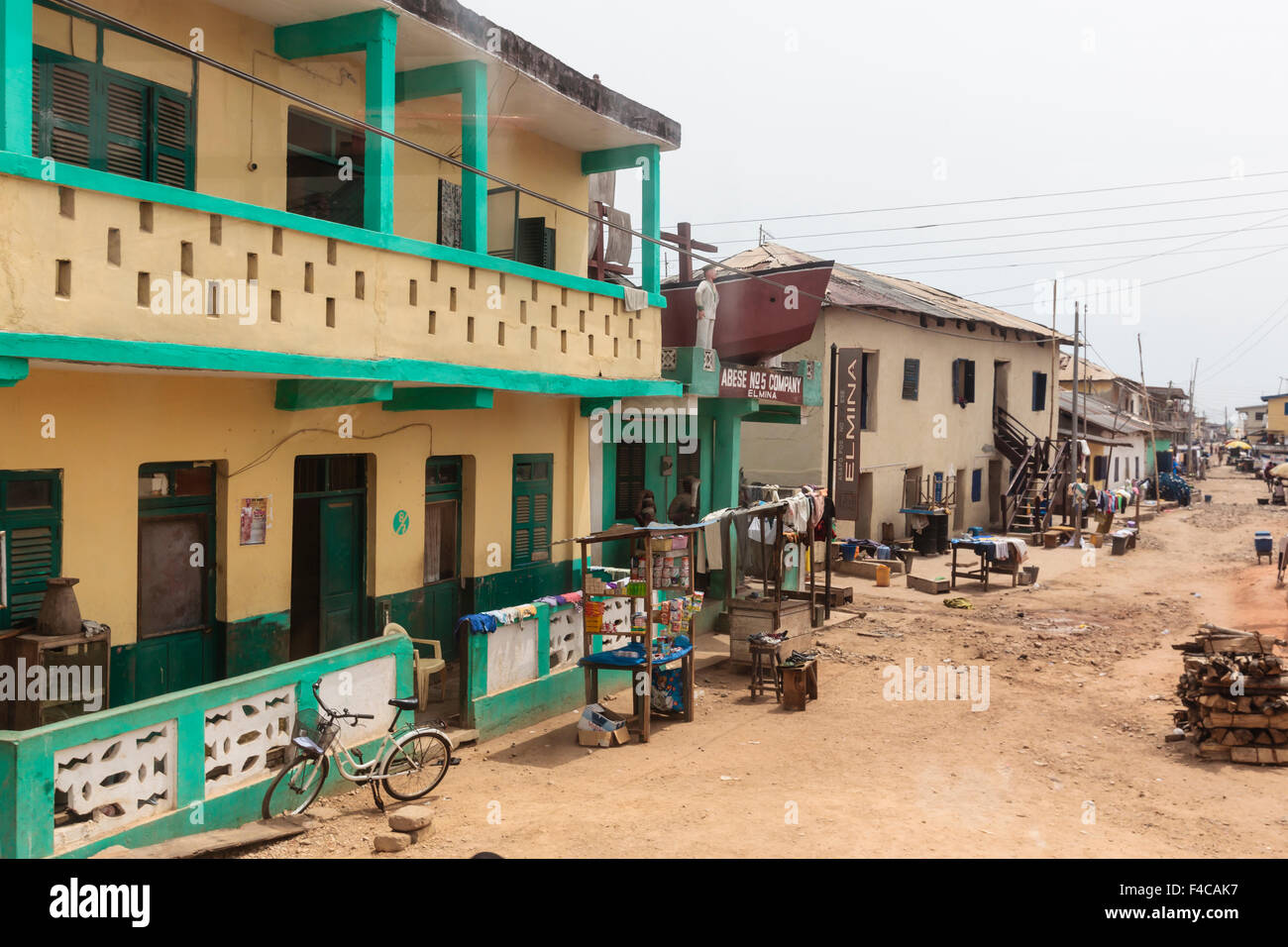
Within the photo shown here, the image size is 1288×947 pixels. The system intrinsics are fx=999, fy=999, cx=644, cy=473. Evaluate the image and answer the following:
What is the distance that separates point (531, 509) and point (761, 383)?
4.92 metres

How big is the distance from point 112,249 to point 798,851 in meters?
6.53

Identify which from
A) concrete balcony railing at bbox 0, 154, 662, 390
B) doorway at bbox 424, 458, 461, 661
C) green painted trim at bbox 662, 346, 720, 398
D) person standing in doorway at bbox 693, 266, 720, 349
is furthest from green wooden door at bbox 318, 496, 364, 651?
person standing in doorway at bbox 693, 266, 720, 349

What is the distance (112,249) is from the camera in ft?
22.2

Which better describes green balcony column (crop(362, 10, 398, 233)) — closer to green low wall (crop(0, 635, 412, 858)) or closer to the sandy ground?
green low wall (crop(0, 635, 412, 858))

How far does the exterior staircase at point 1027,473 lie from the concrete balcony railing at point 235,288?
83.8ft

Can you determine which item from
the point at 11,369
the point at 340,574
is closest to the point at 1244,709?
the point at 340,574

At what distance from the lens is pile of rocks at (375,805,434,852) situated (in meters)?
7.55

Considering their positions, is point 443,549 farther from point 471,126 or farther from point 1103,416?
point 1103,416

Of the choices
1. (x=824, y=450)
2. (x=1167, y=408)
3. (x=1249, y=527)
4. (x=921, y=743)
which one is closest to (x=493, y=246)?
(x=921, y=743)

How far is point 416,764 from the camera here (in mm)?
8922

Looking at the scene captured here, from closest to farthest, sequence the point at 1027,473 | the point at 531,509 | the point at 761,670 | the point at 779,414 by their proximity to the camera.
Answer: the point at 761,670, the point at 531,509, the point at 779,414, the point at 1027,473

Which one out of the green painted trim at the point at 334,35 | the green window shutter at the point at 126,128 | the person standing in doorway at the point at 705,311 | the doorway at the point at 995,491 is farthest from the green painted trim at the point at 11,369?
the doorway at the point at 995,491

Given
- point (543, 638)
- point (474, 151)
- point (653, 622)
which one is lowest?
point (543, 638)
